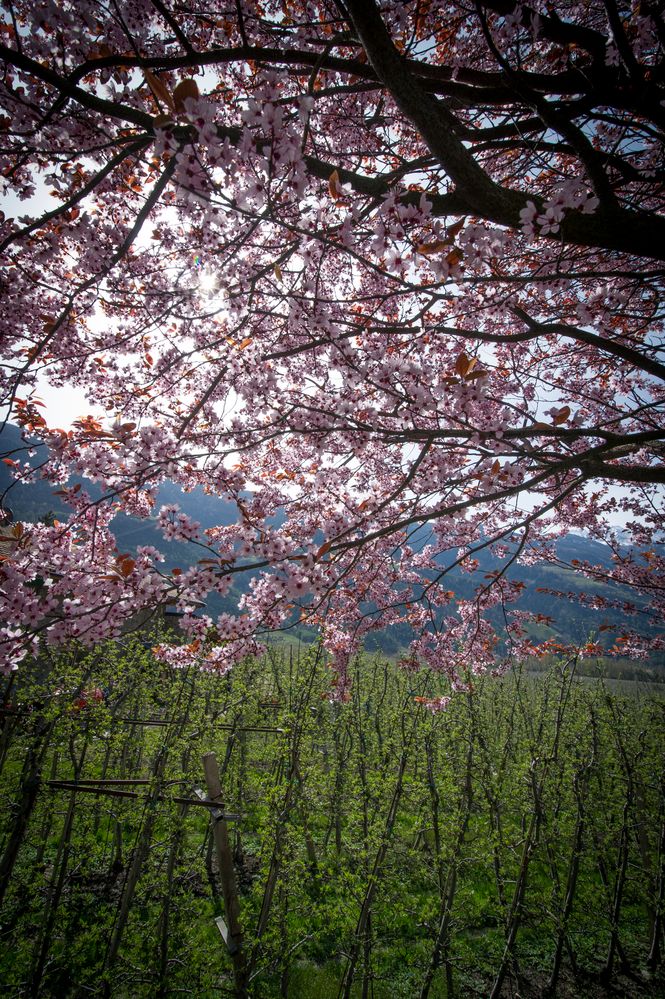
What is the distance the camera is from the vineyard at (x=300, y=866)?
356cm

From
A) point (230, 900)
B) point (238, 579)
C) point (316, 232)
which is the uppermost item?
point (316, 232)

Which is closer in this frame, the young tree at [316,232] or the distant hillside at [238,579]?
the young tree at [316,232]

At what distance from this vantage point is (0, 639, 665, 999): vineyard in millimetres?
3564

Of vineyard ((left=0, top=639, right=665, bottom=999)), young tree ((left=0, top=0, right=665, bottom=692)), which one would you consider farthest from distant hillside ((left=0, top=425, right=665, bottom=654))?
young tree ((left=0, top=0, right=665, bottom=692))

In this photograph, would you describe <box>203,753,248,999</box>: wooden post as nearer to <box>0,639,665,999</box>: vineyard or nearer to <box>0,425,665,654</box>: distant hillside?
<box>0,639,665,999</box>: vineyard

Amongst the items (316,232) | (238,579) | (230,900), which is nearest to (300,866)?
(230,900)

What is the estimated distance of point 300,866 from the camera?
370cm

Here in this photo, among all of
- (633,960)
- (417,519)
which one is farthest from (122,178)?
(633,960)

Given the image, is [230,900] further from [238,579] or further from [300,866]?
[238,579]

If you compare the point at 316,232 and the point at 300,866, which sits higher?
the point at 316,232

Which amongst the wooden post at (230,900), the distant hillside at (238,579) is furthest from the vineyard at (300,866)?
the distant hillside at (238,579)

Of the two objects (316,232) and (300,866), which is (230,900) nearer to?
(300,866)

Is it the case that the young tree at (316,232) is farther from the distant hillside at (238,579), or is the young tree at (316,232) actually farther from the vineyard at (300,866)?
the distant hillside at (238,579)

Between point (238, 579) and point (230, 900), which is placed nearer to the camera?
point (230, 900)
